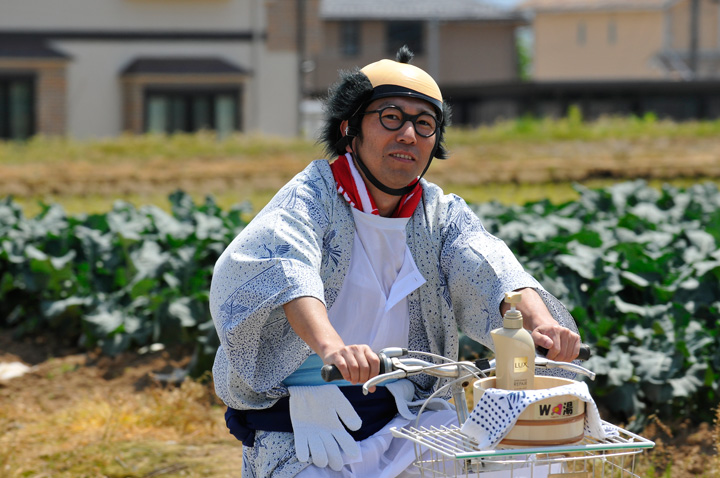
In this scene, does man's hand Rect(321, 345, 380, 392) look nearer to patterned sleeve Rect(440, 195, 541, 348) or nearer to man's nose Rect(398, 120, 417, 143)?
patterned sleeve Rect(440, 195, 541, 348)

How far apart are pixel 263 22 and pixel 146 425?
22.6 metres

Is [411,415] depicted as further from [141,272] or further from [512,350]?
[141,272]

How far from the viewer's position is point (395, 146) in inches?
114

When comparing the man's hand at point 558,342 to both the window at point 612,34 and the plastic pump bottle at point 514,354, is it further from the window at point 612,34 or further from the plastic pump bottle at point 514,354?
the window at point 612,34

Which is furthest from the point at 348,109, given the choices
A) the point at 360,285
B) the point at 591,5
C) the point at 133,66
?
the point at 591,5

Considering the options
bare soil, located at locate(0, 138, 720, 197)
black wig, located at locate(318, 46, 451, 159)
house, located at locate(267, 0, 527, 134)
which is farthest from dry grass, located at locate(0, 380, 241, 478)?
house, located at locate(267, 0, 527, 134)

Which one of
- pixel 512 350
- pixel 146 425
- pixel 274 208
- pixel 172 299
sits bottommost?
pixel 146 425

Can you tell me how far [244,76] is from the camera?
2619cm

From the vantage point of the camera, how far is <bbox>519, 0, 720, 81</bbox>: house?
42.3 meters

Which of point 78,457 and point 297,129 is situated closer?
point 78,457

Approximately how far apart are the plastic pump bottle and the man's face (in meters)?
0.67

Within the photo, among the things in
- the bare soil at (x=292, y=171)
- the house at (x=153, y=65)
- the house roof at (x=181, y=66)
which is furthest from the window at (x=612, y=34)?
the bare soil at (x=292, y=171)

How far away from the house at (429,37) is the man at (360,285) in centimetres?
3637

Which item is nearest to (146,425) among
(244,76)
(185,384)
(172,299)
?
(185,384)
